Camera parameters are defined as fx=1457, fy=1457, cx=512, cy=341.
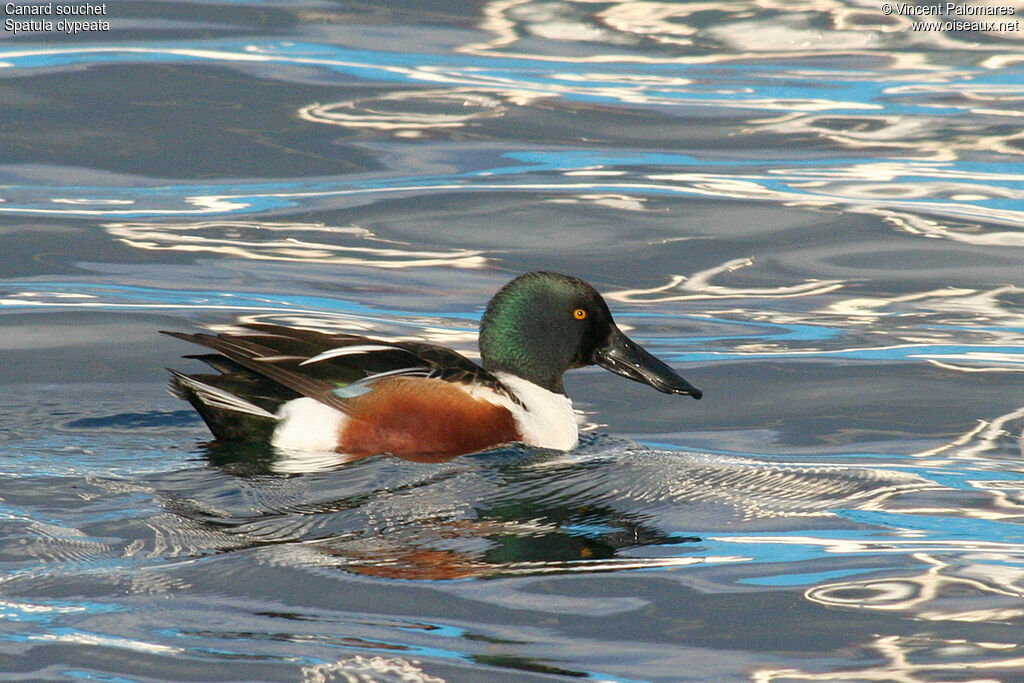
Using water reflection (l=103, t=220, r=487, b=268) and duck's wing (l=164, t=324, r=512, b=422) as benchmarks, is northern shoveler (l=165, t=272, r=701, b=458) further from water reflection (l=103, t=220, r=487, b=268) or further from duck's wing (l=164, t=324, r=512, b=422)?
water reflection (l=103, t=220, r=487, b=268)

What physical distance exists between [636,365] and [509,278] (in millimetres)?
2463

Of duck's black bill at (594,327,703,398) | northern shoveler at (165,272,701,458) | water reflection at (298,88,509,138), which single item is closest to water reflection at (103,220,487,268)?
water reflection at (298,88,509,138)

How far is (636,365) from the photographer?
6.43m

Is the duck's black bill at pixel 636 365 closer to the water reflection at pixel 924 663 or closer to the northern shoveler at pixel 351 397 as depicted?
the northern shoveler at pixel 351 397

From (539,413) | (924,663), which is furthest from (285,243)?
(924,663)

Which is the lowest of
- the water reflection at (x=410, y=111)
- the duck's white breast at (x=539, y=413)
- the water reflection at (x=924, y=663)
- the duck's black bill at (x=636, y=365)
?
the water reflection at (x=924, y=663)

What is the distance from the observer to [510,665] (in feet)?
12.9

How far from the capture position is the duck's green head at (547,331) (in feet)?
20.7

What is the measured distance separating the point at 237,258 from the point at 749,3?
802 cm

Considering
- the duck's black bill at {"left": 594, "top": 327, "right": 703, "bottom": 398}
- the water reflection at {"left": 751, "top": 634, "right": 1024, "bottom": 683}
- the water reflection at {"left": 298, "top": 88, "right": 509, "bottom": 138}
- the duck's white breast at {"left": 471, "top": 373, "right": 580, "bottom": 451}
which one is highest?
the water reflection at {"left": 298, "top": 88, "right": 509, "bottom": 138}

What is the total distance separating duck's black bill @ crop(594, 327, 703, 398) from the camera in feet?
20.9

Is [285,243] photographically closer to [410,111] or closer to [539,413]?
[410,111]

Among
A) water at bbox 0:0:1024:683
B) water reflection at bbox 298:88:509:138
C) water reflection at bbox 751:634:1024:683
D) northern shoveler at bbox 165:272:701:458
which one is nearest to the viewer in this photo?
water reflection at bbox 751:634:1024:683

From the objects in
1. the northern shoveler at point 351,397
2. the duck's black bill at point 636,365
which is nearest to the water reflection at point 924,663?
the northern shoveler at point 351,397
